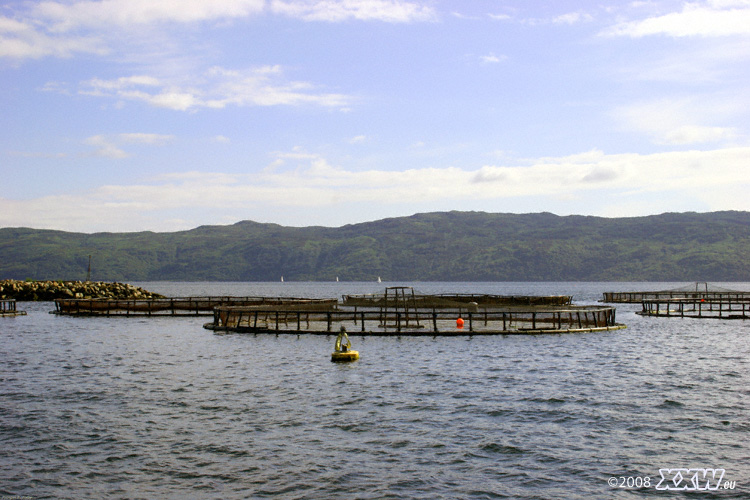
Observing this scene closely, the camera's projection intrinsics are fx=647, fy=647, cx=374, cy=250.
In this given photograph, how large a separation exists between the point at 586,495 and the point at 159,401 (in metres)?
19.3

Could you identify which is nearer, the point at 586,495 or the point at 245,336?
the point at 586,495

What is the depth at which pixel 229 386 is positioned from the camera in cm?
3322

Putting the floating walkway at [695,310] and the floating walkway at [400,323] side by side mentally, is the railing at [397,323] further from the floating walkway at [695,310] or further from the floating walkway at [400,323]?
the floating walkway at [695,310]

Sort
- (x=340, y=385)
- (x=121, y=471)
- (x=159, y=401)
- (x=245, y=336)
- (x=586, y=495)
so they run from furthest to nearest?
(x=245, y=336), (x=340, y=385), (x=159, y=401), (x=121, y=471), (x=586, y=495)

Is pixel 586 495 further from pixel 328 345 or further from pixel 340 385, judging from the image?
pixel 328 345

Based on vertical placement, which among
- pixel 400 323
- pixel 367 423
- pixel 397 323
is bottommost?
pixel 367 423

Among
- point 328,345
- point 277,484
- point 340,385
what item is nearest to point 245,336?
point 328,345

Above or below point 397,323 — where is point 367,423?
below

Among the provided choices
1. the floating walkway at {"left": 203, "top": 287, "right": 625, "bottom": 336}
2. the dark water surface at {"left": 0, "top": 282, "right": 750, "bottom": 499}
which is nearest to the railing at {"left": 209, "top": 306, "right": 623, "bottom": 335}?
the floating walkway at {"left": 203, "top": 287, "right": 625, "bottom": 336}

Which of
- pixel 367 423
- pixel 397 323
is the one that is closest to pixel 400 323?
pixel 397 323

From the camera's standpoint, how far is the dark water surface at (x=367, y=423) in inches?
715

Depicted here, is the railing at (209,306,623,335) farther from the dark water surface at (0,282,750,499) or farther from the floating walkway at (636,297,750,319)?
the floating walkway at (636,297,750,319)

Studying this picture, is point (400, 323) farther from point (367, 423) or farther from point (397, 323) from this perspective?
point (367, 423)

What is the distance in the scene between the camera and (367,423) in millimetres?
25047
